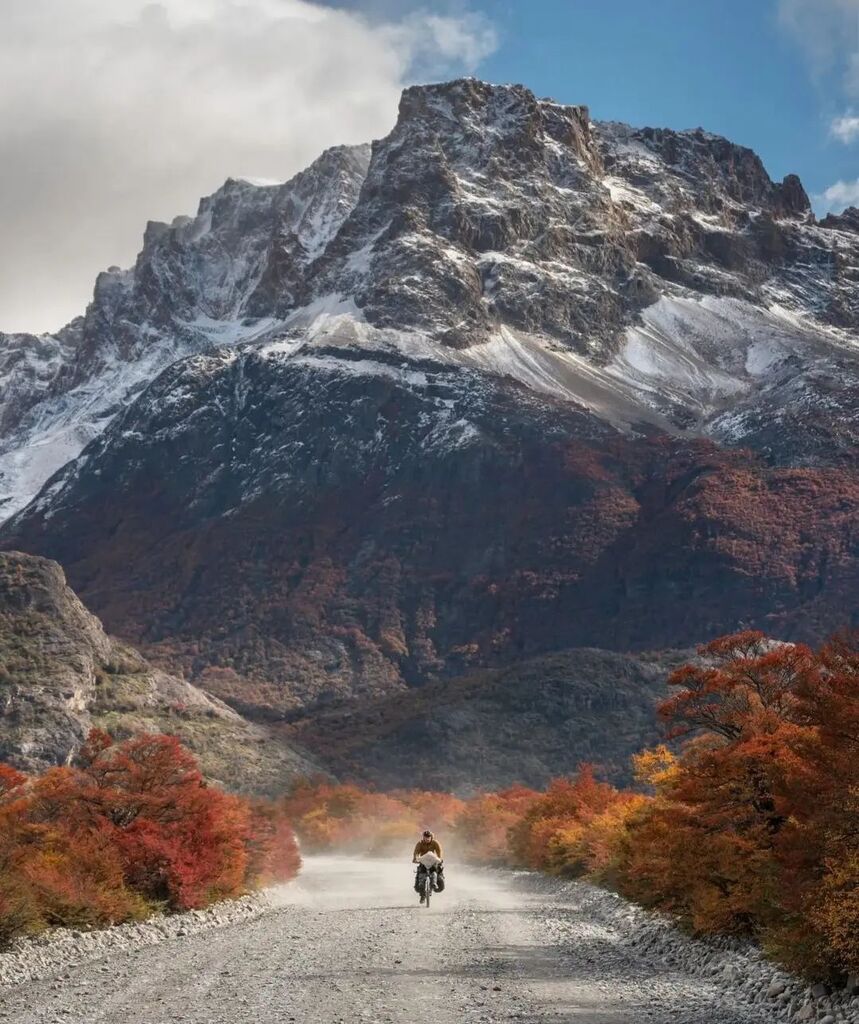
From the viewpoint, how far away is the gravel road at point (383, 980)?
81.2ft

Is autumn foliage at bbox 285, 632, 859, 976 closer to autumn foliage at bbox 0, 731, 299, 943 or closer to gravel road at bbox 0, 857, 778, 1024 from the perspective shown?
gravel road at bbox 0, 857, 778, 1024

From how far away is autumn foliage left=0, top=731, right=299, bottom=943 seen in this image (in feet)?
136

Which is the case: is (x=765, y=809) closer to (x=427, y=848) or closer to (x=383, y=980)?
(x=383, y=980)

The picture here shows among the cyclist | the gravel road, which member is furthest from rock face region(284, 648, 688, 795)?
the gravel road

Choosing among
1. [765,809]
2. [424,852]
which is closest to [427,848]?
[424,852]

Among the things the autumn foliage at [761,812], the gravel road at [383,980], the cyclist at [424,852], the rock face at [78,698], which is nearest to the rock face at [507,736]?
the rock face at [78,698]

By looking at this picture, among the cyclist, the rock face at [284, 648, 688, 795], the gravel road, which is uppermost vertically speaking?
the rock face at [284, 648, 688, 795]

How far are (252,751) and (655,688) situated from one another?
66.6 metres

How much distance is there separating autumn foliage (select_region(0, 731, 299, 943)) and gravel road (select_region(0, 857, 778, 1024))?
10.3ft

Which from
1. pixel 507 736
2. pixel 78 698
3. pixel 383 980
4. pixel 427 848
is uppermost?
pixel 78 698

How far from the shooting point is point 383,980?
28562mm

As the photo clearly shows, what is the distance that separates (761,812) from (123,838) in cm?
2296

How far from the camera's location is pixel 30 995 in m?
28.6

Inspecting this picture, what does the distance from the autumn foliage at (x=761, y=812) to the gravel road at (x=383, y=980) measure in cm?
213
